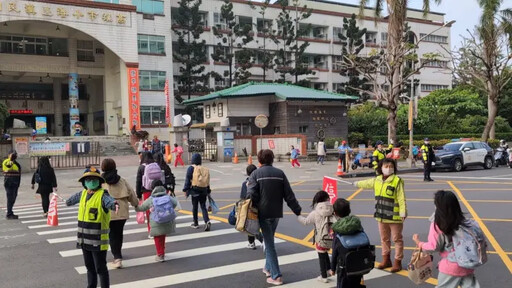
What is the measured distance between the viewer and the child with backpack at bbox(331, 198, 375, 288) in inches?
181

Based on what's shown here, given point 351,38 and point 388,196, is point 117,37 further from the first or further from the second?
point 388,196

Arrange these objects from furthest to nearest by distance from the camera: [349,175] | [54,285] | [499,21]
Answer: [499,21] → [349,175] → [54,285]

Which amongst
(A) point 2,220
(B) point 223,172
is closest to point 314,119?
(B) point 223,172

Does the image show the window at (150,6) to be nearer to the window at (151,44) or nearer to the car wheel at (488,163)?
the window at (151,44)

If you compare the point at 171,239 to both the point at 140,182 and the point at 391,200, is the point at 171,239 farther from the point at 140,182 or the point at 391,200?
the point at 391,200

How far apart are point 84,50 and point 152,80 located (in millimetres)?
7587

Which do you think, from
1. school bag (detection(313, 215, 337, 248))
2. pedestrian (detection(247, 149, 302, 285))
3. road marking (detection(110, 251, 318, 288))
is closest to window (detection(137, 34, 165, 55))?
road marking (detection(110, 251, 318, 288))

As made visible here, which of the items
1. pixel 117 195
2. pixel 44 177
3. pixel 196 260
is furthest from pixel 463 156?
pixel 117 195

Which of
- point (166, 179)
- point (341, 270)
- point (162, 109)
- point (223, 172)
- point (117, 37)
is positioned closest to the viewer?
point (341, 270)

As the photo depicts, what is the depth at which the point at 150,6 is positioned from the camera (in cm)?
4456

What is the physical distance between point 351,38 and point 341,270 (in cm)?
5189

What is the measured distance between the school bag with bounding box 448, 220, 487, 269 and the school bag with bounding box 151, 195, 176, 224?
4.37 m

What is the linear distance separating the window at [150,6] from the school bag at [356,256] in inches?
1709

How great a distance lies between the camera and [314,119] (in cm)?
3538
